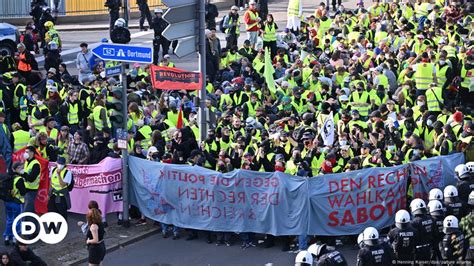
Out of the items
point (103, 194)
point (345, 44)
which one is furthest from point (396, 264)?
point (345, 44)

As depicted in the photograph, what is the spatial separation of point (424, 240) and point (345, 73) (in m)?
11.0

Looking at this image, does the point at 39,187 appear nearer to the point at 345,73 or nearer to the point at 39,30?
the point at 345,73

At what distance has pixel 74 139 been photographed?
22.9 meters

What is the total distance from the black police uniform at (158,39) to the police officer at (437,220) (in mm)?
16170

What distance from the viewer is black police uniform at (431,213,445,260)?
60.3 ft

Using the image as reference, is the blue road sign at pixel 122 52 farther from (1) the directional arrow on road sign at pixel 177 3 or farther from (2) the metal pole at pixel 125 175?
(1) the directional arrow on road sign at pixel 177 3

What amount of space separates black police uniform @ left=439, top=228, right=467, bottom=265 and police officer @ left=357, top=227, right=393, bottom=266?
1391 mm

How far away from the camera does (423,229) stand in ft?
59.6

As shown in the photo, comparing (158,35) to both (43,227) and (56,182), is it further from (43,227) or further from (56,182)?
(43,227)

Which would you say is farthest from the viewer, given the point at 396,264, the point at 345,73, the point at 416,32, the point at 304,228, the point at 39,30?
the point at 39,30

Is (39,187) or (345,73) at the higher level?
(345,73)

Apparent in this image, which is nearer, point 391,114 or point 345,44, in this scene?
point 391,114

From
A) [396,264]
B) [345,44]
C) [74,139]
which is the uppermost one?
[345,44]

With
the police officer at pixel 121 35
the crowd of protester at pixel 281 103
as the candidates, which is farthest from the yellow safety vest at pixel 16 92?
the police officer at pixel 121 35
